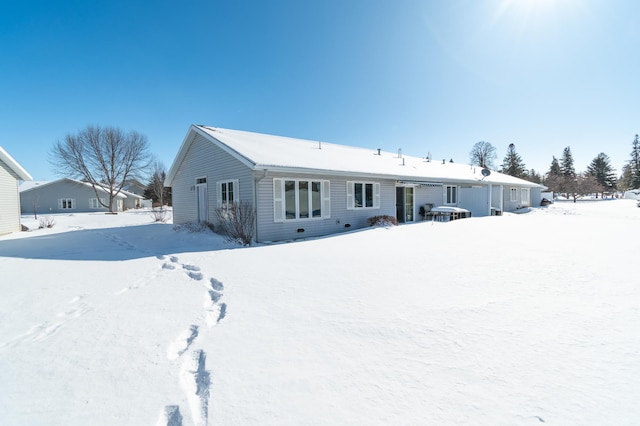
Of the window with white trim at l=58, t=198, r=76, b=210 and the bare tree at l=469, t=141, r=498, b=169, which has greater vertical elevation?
the bare tree at l=469, t=141, r=498, b=169

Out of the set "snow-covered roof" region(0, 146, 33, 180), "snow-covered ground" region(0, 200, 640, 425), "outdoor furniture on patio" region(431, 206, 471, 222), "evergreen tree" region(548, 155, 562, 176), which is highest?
"evergreen tree" region(548, 155, 562, 176)

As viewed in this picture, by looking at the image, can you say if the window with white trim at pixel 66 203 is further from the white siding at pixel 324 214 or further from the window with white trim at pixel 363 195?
the window with white trim at pixel 363 195

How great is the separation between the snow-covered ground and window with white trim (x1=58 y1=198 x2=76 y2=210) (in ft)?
124

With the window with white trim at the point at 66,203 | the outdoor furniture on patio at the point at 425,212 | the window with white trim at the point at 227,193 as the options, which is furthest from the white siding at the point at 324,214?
the window with white trim at the point at 66,203

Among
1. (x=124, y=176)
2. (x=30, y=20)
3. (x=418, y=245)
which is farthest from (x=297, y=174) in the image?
(x=124, y=176)

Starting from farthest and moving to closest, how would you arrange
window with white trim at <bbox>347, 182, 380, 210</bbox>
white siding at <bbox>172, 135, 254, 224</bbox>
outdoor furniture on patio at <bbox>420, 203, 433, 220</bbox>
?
outdoor furniture on patio at <bbox>420, 203, 433, 220</bbox>, window with white trim at <bbox>347, 182, 380, 210</bbox>, white siding at <bbox>172, 135, 254, 224</bbox>

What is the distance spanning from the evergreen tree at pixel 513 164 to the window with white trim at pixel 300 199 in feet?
173

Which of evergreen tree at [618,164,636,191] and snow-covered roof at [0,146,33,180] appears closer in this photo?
snow-covered roof at [0,146,33,180]

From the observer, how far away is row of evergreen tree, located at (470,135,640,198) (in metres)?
42.8

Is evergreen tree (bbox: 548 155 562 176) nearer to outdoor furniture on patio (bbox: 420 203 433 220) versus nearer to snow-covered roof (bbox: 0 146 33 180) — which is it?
outdoor furniture on patio (bbox: 420 203 433 220)

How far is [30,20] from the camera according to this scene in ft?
30.4

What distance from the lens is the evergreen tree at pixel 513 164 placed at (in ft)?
166

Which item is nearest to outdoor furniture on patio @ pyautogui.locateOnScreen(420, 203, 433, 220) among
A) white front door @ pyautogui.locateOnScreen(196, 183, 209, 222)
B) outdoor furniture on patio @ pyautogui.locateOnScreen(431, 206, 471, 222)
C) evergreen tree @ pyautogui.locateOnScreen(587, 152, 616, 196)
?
outdoor furniture on patio @ pyautogui.locateOnScreen(431, 206, 471, 222)

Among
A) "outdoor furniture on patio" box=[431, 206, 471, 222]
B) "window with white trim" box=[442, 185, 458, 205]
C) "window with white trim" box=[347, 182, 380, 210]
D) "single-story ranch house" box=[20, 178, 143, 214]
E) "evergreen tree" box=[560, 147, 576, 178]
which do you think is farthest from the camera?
"evergreen tree" box=[560, 147, 576, 178]
